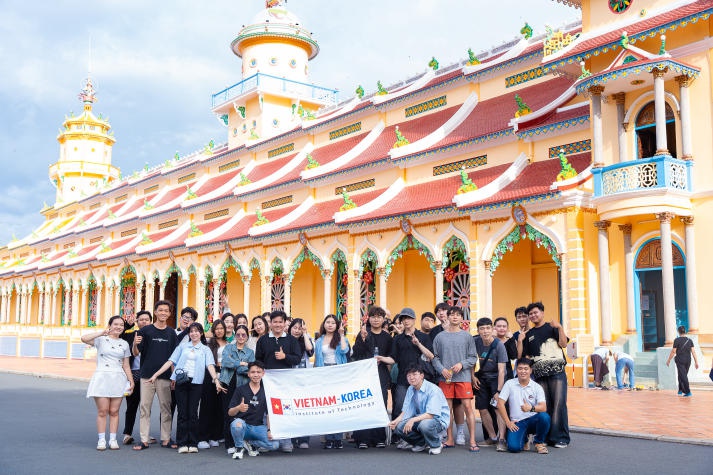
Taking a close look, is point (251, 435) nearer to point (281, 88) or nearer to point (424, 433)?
point (424, 433)

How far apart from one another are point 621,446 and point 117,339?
19.5 ft

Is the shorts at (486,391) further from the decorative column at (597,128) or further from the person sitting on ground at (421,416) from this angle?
the decorative column at (597,128)

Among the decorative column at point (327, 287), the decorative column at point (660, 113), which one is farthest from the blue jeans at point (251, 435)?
the decorative column at point (327, 287)

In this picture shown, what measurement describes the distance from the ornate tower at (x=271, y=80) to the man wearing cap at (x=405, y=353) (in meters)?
25.3

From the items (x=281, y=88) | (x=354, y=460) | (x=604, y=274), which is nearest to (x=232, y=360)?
(x=354, y=460)

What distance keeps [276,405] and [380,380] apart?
128cm

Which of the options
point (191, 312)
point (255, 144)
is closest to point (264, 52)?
point (255, 144)

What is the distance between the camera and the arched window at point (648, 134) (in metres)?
Answer: 14.6

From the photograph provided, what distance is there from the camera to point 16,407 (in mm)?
12086

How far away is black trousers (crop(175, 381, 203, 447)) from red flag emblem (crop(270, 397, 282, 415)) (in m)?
0.92

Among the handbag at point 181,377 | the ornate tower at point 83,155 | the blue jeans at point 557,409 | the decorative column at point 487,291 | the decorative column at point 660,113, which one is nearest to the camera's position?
the blue jeans at point 557,409

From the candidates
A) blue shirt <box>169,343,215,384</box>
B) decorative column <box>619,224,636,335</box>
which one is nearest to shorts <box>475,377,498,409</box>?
blue shirt <box>169,343,215,384</box>

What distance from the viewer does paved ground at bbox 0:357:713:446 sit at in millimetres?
8398

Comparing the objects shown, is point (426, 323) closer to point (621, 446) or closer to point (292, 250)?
point (621, 446)
